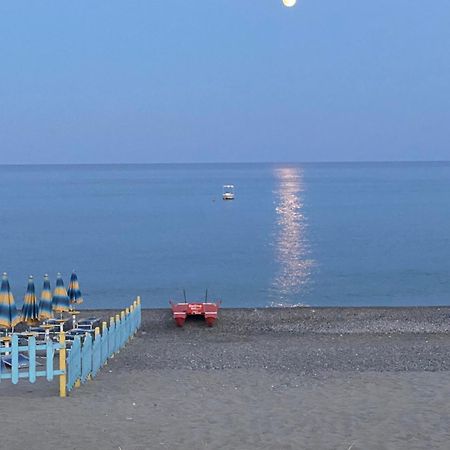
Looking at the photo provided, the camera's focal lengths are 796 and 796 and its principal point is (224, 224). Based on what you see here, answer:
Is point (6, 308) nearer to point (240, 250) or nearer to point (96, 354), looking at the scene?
point (96, 354)

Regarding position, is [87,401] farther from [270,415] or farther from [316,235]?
[316,235]

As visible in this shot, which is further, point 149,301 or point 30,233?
point 30,233

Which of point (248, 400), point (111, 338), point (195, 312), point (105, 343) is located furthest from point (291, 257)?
point (248, 400)

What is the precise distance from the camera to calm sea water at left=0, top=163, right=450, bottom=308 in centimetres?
4197

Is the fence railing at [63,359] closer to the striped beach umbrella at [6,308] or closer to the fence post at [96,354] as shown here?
the fence post at [96,354]

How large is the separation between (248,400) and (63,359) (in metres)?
2.87

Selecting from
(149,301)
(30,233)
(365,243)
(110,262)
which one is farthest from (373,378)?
(30,233)

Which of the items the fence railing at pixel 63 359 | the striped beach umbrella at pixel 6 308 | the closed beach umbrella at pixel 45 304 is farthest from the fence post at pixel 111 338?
the closed beach umbrella at pixel 45 304

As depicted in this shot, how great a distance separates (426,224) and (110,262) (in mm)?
39576

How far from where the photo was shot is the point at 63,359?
1205 centimetres

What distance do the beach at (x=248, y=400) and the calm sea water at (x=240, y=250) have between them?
64.0ft

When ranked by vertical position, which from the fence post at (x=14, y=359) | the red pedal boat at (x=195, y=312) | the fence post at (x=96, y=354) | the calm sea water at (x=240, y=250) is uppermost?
the fence post at (x=14, y=359)

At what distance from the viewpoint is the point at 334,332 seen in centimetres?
2275

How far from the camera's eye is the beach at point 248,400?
985cm
